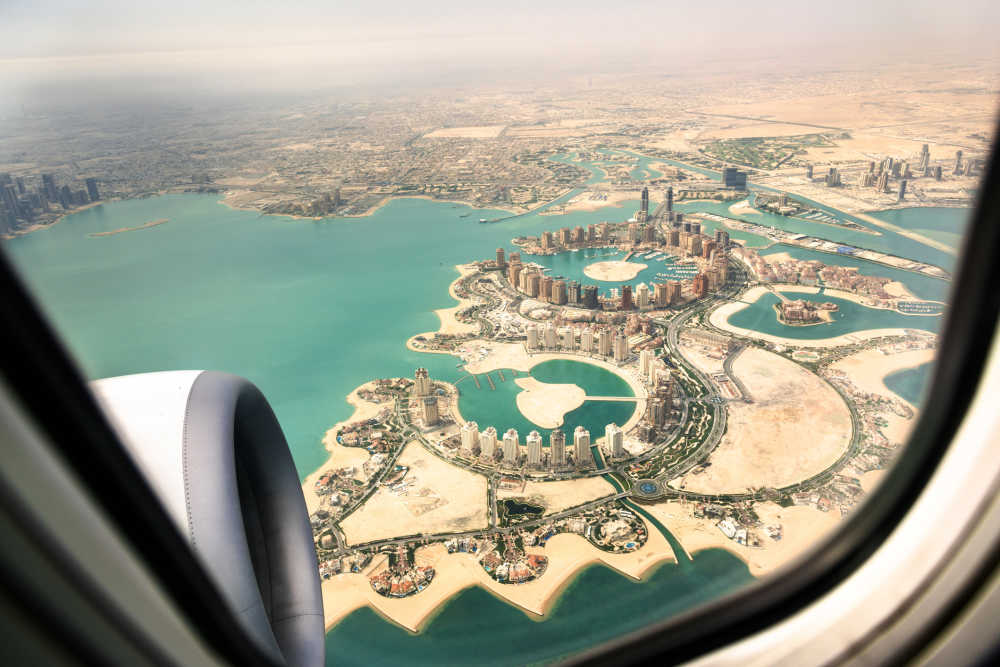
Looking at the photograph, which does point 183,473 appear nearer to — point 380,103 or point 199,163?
point 199,163

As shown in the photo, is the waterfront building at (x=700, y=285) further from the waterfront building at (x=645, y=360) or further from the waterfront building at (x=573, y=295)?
the waterfront building at (x=645, y=360)

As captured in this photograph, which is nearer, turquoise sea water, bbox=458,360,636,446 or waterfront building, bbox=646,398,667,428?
waterfront building, bbox=646,398,667,428

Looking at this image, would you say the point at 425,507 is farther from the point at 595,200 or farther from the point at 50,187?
the point at 595,200

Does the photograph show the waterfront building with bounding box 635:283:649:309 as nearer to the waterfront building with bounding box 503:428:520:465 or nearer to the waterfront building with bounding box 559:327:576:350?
the waterfront building with bounding box 559:327:576:350

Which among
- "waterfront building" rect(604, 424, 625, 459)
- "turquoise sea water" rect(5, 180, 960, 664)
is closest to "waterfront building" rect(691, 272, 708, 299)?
"turquoise sea water" rect(5, 180, 960, 664)

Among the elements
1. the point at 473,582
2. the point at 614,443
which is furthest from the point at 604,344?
the point at 473,582
